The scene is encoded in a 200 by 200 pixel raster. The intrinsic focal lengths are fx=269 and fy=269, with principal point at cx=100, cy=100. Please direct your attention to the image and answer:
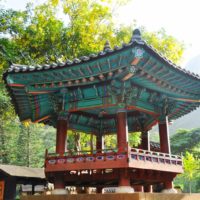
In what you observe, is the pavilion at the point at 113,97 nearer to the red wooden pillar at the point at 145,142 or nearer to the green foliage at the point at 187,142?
the red wooden pillar at the point at 145,142

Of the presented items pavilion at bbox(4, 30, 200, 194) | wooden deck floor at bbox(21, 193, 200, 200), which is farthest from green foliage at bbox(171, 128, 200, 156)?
wooden deck floor at bbox(21, 193, 200, 200)

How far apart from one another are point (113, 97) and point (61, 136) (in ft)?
9.90

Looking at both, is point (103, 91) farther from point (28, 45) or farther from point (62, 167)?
point (28, 45)

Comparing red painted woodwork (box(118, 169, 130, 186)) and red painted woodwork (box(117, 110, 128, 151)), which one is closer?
red painted woodwork (box(118, 169, 130, 186))

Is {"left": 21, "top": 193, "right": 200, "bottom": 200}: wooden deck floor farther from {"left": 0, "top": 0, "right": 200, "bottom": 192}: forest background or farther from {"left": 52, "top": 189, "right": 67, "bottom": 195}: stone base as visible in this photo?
{"left": 0, "top": 0, "right": 200, "bottom": 192}: forest background

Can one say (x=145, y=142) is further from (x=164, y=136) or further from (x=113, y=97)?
(x=113, y=97)

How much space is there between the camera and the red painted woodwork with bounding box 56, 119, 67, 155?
1206 centimetres

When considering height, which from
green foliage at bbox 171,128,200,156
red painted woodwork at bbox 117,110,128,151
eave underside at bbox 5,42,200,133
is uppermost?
green foliage at bbox 171,128,200,156

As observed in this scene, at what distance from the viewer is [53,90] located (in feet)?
40.5

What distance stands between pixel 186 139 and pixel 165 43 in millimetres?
32883

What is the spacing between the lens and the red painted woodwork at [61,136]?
12.1m

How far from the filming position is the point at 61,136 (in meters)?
12.3

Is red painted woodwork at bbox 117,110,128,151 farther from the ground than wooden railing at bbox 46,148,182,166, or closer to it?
farther from the ground

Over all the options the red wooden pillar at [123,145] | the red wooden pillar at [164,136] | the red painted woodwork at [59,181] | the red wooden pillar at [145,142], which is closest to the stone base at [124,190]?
the red wooden pillar at [123,145]
